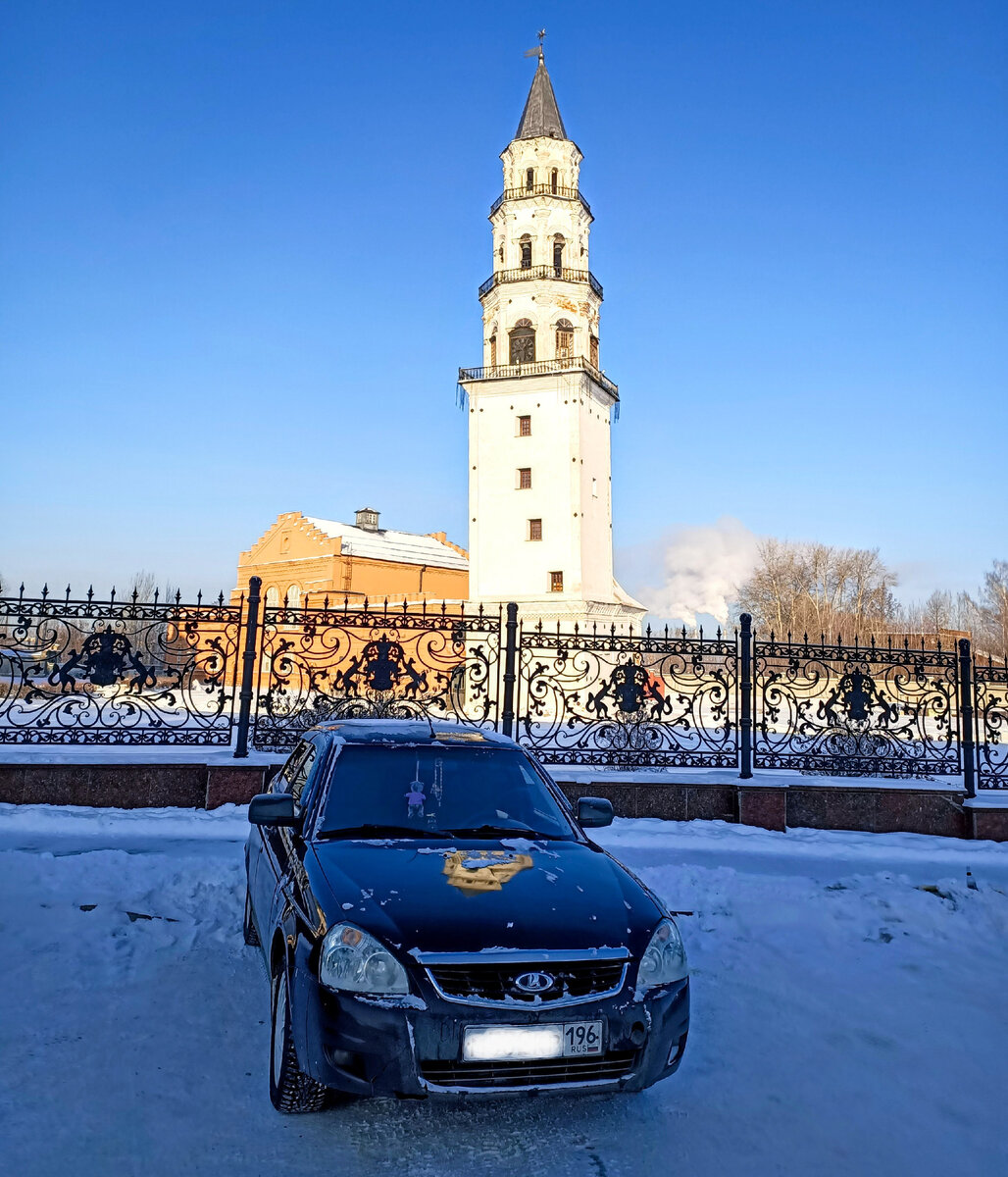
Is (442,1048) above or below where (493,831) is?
below

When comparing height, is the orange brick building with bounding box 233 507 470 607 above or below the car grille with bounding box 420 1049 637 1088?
above

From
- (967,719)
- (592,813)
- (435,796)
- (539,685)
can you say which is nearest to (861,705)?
(967,719)

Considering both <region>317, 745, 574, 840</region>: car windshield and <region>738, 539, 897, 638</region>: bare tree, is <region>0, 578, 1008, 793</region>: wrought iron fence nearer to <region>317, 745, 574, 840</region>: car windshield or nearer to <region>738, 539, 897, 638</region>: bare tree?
<region>317, 745, 574, 840</region>: car windshield

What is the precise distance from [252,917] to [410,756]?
153 cm

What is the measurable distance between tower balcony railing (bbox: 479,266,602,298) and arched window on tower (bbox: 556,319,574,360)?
2075mm

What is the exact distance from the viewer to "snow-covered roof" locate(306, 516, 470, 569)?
4938cm

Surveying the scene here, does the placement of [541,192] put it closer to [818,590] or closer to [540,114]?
[540,114]

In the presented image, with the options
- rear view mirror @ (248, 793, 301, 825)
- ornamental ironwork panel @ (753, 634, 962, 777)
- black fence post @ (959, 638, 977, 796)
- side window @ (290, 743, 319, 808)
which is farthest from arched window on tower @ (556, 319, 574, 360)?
rear view mirror @ (248, 793, 301, 825)

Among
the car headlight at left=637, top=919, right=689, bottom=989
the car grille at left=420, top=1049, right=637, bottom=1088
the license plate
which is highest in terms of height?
the car headlight at left=637, top=919, right=689, bottom=989

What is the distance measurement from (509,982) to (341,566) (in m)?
45.1

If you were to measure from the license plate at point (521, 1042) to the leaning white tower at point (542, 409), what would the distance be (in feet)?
109

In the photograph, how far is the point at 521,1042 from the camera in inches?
111

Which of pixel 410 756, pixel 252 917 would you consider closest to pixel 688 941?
pixel 410 756

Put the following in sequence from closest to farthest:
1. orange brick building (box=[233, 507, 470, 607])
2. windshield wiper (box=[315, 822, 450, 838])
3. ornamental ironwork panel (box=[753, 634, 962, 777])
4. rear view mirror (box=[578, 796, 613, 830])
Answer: windshield wiper (box=[315, 822, 450, 838]) → rear view mirror (box=[578, 796, 613, 830]) → ornamental ironwork panel (box=[753, 634, 962, 777]) → orange brick building (box=[233, 507, 470, 607])
